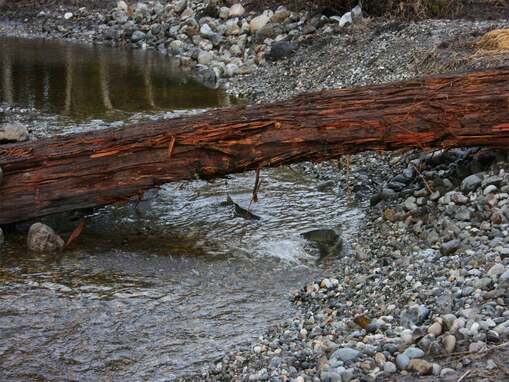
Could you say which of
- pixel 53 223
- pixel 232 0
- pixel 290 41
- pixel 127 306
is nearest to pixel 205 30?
pixel 232 0

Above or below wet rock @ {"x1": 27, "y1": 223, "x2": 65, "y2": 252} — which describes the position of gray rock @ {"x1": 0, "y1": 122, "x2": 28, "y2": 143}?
above

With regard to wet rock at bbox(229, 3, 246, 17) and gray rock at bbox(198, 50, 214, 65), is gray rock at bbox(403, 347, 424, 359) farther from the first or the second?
wet rock at bbox(229, 3, 246, 17)

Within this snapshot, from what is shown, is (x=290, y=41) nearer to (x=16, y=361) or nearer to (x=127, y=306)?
(x=127, y=306)

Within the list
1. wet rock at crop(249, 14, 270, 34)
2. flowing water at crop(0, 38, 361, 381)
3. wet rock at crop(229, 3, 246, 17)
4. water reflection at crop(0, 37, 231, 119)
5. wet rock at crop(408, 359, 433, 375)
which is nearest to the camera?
wet rock at crop(408, 359, 433, 375)

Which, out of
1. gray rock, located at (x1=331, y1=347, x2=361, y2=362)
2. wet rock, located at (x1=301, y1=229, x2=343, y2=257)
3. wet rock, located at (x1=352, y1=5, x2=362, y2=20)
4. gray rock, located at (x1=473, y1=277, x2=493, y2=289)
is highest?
wet rock, located at (x1=352, y1=5, x2=362, y2=20)

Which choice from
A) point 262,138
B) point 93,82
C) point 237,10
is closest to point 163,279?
point 262,138

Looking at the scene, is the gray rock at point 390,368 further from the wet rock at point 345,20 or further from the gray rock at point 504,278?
the wet rock at point 345,20

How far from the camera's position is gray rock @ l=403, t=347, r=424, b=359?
442cm

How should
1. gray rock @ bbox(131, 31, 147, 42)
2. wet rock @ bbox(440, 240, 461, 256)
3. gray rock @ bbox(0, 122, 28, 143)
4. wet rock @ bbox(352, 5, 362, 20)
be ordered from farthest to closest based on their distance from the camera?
1. gray rock @ bbox(131, 31, 147, 42)
2. wet rock @ bbox(352, 5, 362, 20)
3. gray rock @ bbox(0, 122, 28, 143)
4. wet rock @ bbox(440, 240, 461, 256)

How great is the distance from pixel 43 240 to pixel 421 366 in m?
4.00

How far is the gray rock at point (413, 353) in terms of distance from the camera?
4.42 metres

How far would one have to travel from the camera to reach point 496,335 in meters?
4.38

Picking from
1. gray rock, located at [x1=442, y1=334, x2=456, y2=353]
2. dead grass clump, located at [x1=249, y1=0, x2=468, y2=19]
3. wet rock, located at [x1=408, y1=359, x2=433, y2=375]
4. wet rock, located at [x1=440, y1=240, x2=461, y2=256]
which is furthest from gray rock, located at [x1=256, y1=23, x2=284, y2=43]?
wet rock, located at [x1=408, y1=359, x2=433, y2=375]

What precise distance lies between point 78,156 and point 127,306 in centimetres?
176
